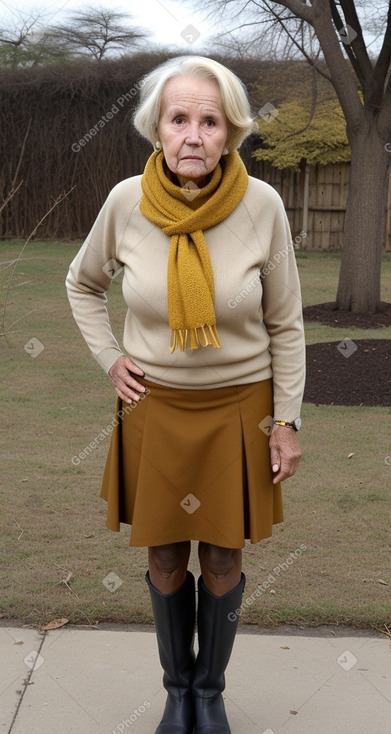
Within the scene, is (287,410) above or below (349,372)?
above

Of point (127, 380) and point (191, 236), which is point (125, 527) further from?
point (191, 236)

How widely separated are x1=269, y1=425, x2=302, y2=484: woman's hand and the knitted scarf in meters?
0.36

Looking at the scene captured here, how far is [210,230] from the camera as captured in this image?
7.73ft

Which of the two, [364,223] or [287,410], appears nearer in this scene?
[287,410]

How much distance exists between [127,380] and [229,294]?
0.38m

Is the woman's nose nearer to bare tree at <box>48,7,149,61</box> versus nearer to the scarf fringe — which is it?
the scarf fringe

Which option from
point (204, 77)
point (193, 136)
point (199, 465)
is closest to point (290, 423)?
point (199, 465)

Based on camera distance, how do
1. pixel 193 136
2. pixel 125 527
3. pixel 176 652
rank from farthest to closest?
1. pixel 125 527
2. pixel 176 652
3. pixel 193 136

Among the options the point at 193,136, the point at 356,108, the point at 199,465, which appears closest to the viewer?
the point at 193,136

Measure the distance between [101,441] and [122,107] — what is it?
1398 cm

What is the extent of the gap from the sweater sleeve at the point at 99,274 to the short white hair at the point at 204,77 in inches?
7.6

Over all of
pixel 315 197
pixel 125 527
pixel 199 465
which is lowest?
pixel 315 197

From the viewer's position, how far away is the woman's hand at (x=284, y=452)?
2.50 metres

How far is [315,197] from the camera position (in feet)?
62.6
